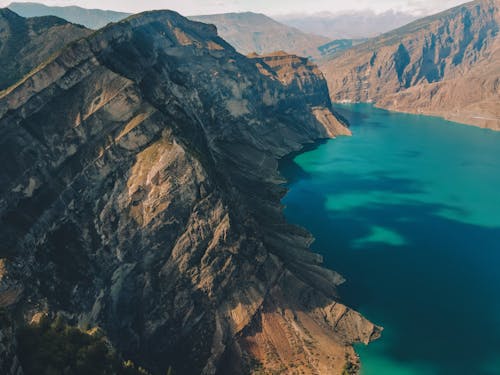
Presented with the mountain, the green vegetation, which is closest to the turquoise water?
the green vegetation

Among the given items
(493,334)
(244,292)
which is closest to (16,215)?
(244,292)

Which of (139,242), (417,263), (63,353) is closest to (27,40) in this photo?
(139,242)

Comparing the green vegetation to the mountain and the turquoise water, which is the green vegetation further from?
the mountain

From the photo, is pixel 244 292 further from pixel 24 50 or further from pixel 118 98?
pixel 24 50

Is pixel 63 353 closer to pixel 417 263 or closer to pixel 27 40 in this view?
pixel 417 263

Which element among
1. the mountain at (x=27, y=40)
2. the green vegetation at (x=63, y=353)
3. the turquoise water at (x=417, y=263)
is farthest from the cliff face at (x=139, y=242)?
the mountain at (x=27, y=40)

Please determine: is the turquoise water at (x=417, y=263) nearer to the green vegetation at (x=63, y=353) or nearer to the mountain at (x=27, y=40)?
the green vegetation at (x=63, y=353)
